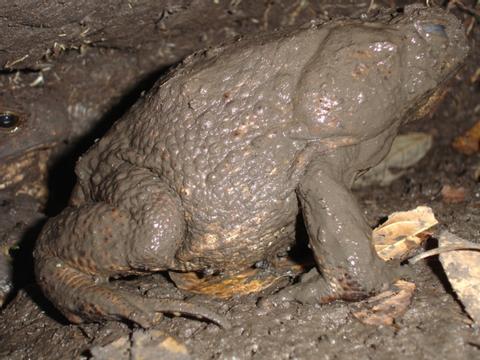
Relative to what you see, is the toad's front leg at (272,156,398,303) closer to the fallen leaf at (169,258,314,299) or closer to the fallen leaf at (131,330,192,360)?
the fallen leaf at (169,258,314,299)

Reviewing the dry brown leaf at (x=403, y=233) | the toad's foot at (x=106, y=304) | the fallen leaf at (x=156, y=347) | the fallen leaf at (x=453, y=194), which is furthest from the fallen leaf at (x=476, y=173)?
the fallen leaf at (x=156, y=347)

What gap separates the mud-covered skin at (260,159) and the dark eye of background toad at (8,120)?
1.83 meters

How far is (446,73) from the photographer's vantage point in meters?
2.92

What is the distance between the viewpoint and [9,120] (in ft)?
13.9

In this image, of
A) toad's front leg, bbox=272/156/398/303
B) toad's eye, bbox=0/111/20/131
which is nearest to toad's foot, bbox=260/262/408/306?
toad's front leg, bbox=272/156/398/303

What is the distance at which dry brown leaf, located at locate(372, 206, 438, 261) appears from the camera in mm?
3064

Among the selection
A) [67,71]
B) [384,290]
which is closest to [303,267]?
[384,290]

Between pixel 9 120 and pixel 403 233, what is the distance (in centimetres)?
335

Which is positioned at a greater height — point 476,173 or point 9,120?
point 9,120

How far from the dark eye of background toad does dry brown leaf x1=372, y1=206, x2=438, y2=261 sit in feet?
10.4

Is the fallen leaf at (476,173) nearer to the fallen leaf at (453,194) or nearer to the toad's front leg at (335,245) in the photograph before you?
the fallen leaf at (453,194)

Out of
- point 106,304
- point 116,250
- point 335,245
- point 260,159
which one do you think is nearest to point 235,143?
point 260,159

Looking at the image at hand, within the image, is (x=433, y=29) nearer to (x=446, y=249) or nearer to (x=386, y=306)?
(x=446, y=249)

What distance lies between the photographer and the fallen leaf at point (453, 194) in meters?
3.83
